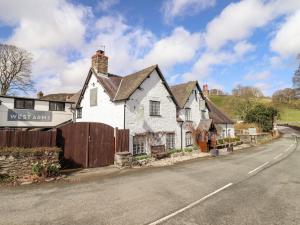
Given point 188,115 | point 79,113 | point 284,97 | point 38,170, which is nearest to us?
point 38,170

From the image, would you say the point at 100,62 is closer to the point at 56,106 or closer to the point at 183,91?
the point at 56,106

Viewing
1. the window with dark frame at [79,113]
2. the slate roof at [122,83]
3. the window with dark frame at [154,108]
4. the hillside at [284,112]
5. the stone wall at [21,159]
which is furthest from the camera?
the hillside at [284,112]

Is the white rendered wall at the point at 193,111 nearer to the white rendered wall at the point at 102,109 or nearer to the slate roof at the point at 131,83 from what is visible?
the slate roof at the point at 131,83

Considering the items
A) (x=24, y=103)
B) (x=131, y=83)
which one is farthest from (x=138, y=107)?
(x=24, y=103)

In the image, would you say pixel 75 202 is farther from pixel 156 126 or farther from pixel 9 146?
pixel 156 126

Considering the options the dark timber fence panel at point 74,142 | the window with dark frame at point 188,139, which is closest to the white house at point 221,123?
the window with dark frame at point 188,139

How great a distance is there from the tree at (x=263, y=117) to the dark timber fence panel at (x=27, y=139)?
49795 mm

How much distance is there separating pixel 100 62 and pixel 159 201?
17986 mm

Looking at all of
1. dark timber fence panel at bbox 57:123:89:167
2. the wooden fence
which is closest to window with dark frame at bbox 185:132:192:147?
the wooden fence

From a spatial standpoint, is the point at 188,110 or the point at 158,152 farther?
the point at 188,110

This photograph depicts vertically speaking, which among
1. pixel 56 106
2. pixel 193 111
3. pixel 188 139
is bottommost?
pixel 188 139

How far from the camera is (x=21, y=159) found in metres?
12.0

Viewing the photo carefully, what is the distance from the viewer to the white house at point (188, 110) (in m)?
25.3

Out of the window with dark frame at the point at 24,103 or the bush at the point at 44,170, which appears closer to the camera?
the bush at the point at 44,170
